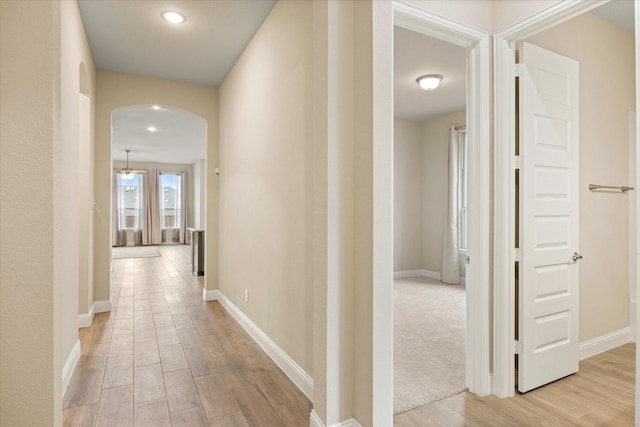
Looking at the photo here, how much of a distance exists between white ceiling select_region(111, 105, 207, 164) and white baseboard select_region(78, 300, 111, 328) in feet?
7.65

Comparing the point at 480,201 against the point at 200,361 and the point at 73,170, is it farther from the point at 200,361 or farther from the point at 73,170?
the point at 73,170

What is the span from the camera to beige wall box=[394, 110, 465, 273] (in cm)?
630

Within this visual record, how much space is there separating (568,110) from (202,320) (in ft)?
12.7

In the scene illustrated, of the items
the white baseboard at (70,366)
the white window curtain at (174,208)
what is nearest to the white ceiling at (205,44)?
the white baseboard at (70,366)

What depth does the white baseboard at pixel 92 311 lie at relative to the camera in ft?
11.7

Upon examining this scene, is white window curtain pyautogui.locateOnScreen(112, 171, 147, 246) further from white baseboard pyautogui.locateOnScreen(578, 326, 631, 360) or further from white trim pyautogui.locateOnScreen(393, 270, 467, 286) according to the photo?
white baseboard pyautogui.locateOnScreen(578, 326, 631, 360)

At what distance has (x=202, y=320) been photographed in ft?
12.6

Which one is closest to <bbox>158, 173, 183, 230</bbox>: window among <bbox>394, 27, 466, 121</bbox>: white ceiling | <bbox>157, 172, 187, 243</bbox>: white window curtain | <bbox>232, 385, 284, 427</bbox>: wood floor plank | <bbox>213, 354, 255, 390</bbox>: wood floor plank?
<bbox>157, 172, 187, 243</bbox>: white window curtain

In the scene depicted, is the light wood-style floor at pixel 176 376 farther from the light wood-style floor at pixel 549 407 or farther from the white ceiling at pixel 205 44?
the white ceiling at pixel 205 44

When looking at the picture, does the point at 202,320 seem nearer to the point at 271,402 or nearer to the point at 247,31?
the point at 271,402

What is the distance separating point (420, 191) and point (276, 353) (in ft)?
15.7

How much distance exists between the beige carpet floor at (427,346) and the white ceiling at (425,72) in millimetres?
2870

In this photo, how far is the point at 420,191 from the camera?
22.0 feet

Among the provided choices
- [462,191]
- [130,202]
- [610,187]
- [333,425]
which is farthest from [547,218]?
[130,202]
